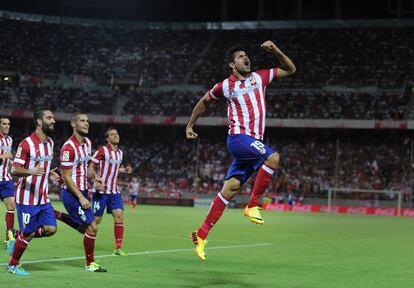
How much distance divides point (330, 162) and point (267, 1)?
17.8 meters

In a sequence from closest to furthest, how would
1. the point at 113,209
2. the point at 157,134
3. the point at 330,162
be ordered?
1. the point at 113,209
2. the point at 330,162
3. the point at 157,134

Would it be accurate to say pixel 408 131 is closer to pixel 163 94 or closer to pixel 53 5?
pixel 163 94

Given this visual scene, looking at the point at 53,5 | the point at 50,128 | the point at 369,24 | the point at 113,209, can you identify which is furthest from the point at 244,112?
the point at 53,5

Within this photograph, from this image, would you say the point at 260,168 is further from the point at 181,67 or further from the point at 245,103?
the point at 181,67

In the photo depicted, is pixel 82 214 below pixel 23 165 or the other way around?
below

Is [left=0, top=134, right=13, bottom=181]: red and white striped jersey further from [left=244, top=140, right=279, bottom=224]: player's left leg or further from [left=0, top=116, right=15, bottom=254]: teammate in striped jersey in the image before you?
[left=244, top=140, right=279, bottom=224]: player's left leg

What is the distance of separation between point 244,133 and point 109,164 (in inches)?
273

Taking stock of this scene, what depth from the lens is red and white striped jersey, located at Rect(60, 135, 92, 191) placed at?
41.2 ft

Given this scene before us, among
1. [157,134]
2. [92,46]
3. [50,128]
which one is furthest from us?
[92,46]

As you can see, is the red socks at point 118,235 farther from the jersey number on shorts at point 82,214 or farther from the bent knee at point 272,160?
the bent knee at point 272,160

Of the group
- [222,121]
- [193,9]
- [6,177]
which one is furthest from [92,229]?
[193,9]

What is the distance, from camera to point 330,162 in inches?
1969

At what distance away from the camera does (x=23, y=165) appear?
1154 centimetres

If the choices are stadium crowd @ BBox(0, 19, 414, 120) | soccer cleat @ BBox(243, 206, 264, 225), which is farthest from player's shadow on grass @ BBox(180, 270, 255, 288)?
stadium crowd @ BBox(0, 19, 414, 120)
